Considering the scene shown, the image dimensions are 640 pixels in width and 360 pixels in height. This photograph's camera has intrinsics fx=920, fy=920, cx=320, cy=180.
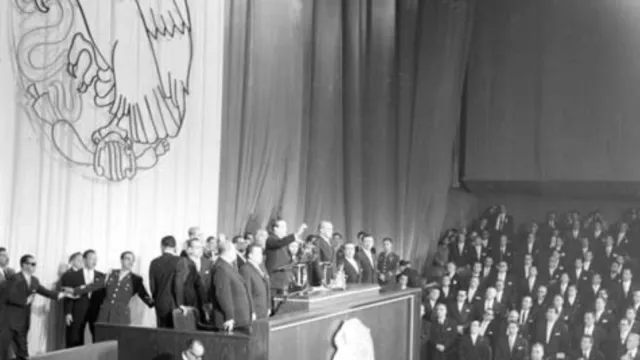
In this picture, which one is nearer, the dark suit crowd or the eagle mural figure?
the eagle mural figure

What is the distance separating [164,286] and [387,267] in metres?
4.90

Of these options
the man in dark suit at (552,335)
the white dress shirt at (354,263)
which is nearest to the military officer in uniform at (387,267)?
the white dress shirt at (354,263)

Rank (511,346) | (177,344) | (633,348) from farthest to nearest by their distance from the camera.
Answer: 1. (511,346)
2. (633,348)
3. (177,344)

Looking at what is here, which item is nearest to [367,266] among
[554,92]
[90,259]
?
[90,259]

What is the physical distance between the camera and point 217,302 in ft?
23.5

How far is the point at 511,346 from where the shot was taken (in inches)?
437

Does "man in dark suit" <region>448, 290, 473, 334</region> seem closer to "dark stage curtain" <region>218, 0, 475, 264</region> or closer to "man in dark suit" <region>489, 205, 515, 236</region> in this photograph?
"dark stage curtain" <region>218, 0, 475, 264</region>

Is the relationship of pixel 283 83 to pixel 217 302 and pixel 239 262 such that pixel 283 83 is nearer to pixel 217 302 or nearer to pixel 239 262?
pixel 239 262

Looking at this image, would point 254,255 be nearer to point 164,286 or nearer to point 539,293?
point 164,286

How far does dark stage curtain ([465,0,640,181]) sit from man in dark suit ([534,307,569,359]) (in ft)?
16.1

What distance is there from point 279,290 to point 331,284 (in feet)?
1.89

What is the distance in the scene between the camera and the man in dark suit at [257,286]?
300 inches

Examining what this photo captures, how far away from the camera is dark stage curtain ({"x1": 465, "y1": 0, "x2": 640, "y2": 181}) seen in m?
15.8

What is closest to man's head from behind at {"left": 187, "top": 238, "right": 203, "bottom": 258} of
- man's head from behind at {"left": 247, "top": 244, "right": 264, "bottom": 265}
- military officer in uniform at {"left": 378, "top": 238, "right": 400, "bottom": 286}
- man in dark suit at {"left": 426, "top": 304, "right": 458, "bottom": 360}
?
man's head from behind at {"left": 247, "top": 244, "right": 264, "bottom": 265}
